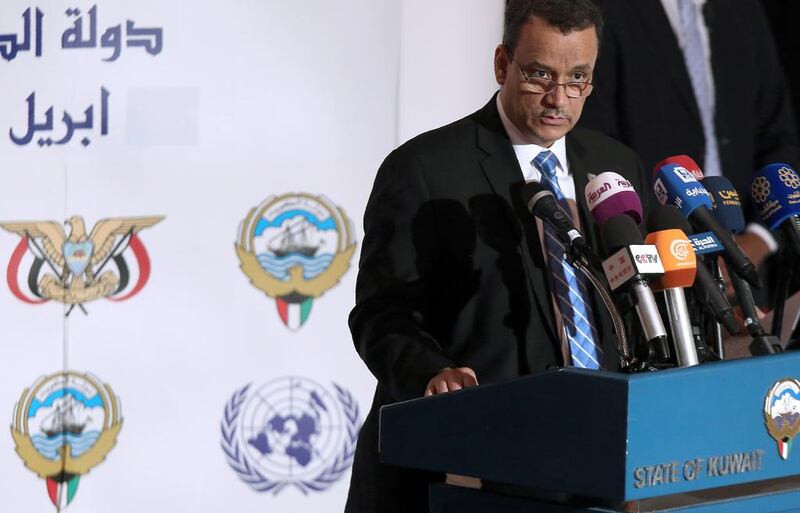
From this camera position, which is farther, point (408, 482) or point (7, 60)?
point (7, 60)

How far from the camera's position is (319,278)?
365cm

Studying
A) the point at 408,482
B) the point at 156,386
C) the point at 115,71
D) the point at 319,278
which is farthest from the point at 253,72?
the point at 408,482

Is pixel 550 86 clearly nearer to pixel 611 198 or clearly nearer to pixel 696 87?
pixel 611 198

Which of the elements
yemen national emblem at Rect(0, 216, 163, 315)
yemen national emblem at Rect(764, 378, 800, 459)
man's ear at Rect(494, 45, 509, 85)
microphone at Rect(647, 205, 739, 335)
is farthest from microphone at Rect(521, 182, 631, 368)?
yemen national emblem at Rect(0, 216, 163, 315)

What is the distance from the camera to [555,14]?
1995mm

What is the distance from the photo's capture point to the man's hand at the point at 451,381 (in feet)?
5.44

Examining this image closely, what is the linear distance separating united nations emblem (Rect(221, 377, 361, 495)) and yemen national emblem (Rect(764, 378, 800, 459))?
2.25m

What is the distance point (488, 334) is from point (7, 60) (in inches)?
85.0

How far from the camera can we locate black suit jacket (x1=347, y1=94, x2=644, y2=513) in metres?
1.95

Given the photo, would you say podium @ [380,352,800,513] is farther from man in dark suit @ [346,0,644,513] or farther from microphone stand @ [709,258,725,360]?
man in dark suit @ [346,0,644,513]

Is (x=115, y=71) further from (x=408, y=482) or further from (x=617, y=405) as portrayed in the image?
(x=617, y=405)

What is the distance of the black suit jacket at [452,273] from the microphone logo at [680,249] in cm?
43

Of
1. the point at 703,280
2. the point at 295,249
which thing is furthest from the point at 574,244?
the point at 295,249

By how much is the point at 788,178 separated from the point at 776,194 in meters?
0.04
